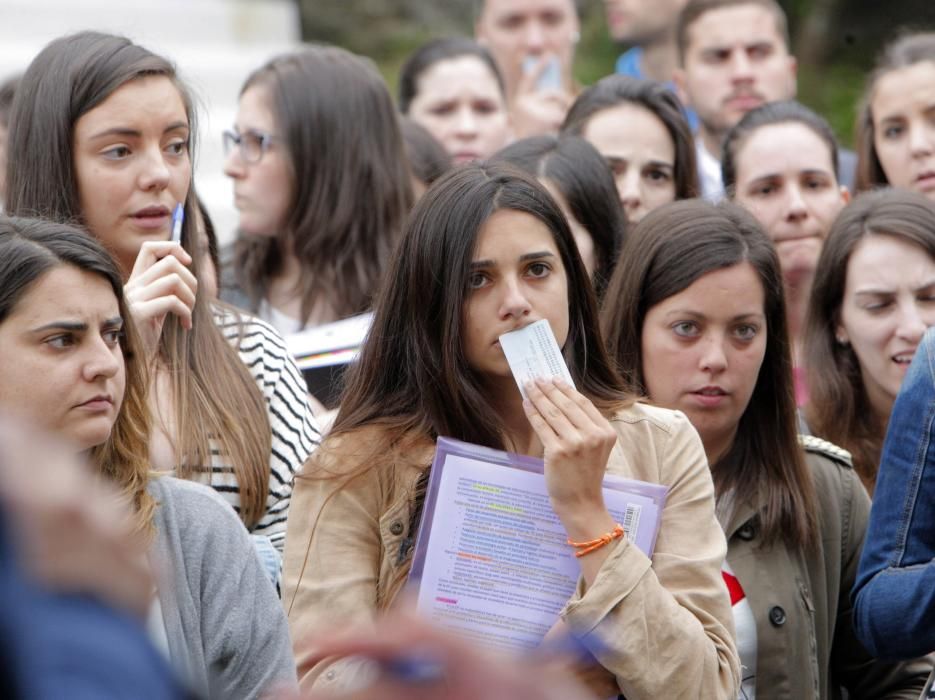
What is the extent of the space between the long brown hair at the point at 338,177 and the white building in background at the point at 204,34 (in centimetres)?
401

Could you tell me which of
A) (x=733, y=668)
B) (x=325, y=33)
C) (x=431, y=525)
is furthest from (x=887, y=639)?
(x=325, y=33)

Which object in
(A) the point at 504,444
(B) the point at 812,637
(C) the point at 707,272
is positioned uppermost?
(C) the point at 707,272

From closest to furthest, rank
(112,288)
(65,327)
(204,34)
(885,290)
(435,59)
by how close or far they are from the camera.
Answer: (65,327)
(112,288)
(885,290)
(435,59)
(204,34)

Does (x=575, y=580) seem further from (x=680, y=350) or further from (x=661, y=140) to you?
(x=661, y=140)

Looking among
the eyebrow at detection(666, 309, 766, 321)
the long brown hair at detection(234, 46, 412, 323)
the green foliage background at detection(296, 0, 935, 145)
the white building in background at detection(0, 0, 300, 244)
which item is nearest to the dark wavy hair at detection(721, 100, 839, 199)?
the long brown hair at detection(234, 46, 412, 323)

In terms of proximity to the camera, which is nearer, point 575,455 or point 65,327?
point 575,455

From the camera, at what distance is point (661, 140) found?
5.02m

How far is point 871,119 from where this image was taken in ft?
17.9

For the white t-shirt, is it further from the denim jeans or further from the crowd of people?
the denim jeans

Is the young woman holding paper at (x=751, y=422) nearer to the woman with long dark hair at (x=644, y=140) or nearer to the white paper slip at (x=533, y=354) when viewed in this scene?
the white paper slip at (x=533, y=354)

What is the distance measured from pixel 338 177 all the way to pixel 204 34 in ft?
21.2

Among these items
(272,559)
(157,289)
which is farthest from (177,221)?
(272,559)

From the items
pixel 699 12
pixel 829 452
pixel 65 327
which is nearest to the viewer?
pixel 65 327

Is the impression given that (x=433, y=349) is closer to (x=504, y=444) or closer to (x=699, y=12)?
(x=504, y=444)
